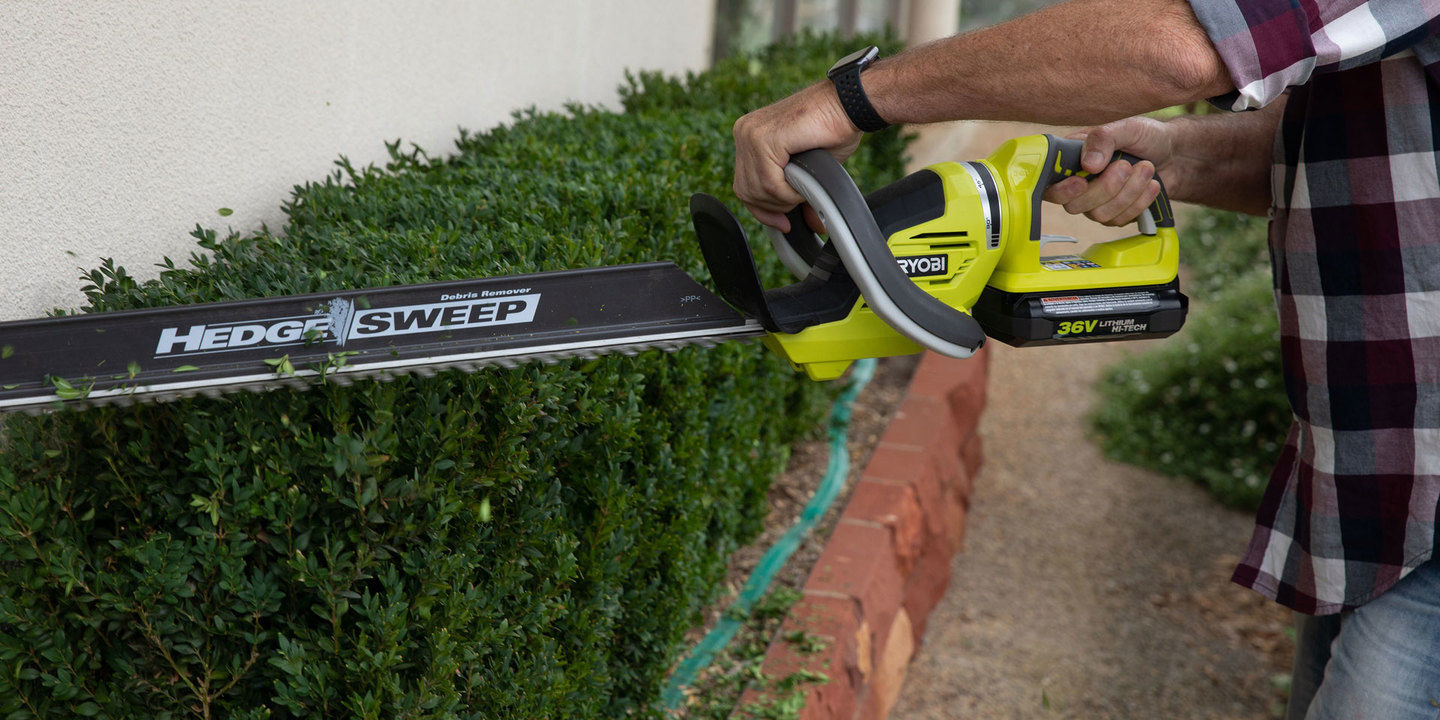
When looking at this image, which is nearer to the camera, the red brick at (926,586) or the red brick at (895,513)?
the red brick at (895,513)

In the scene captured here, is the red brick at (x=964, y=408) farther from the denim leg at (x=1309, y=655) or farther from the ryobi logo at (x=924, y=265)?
the ryobi logo at (x=924, y=265)

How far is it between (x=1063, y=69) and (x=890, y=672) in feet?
8.07

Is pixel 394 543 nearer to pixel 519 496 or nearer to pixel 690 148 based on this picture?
pixel 519 496

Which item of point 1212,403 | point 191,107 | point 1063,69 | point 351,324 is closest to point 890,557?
point 1063,69

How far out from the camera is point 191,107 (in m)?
2.18

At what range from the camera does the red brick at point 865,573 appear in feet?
10.5

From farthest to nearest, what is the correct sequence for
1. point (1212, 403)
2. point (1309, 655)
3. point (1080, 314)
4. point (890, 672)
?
point (1212, 403)
point (890, 672)
point (1309, 655)
point (1080, 314)

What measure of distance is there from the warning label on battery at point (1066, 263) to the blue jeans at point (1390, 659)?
0.80 meters

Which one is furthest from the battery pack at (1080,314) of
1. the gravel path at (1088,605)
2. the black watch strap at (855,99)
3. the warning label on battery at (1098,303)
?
the gravel path at (1088,605)

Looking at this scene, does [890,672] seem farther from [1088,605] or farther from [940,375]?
[940,375]

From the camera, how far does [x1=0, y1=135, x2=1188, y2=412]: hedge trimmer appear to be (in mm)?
1485

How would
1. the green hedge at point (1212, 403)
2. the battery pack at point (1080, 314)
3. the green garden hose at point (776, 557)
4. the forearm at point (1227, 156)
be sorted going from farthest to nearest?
the green hedge at point (1212, 403) < the green garden hose at point (776, 557) < the forearm at point (1227, 156) < the battery pack at point (1080, 314)

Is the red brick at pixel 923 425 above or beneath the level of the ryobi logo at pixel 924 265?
beneath

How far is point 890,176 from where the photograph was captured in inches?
202
